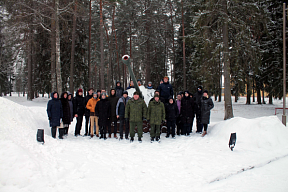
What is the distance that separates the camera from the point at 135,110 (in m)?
7.14

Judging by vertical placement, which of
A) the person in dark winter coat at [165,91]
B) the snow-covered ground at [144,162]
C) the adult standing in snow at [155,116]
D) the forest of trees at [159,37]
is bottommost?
the snow-covered ground at [144,162]

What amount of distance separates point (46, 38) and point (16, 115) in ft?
40.3

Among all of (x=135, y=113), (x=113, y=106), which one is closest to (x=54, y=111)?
(x=113, y=106)

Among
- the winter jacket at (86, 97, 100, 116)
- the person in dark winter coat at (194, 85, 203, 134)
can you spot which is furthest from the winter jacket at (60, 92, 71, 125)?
the person in dark winter coat at (194, 85, 203, 134)

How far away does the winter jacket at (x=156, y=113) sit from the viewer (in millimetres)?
7218

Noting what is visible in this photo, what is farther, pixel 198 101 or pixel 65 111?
pixel 198 101

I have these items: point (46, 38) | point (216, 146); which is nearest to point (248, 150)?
point (216, 146)

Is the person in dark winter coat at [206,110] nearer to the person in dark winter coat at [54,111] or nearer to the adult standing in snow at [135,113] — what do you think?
the adult standing in snow at [135,113]

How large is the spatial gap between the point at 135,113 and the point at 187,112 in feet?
8.03

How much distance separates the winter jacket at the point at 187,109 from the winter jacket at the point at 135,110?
1.87m

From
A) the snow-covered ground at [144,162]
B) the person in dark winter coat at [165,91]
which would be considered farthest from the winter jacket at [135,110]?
the person in dark winter coat at [165,91]

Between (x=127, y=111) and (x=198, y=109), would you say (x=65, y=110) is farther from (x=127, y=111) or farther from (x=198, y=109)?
(x=198, y=109)

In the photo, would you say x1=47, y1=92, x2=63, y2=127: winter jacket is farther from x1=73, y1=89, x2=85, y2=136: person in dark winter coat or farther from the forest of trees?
the forest of trees

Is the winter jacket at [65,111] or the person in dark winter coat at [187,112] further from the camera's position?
the person in dark winter coat at [187,112]
